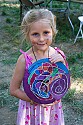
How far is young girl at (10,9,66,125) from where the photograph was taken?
1778 mm

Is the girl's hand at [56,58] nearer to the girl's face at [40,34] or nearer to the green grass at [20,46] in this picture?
the girl's face at [40,34]

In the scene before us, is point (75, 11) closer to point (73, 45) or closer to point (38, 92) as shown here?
point (73, 45)

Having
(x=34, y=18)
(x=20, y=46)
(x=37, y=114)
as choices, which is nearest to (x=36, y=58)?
(x=34, y=18)

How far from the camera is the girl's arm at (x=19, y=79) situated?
1.85 m

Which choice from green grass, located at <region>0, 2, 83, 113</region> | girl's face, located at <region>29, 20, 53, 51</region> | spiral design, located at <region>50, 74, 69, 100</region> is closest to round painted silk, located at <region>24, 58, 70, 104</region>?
spiral design, located at <region>50, 74, 69, 100</region>

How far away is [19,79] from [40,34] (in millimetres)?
330

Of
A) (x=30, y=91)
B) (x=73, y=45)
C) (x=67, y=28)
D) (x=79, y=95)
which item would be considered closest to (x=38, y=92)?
(x=30, y=91)

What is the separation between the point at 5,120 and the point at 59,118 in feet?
3.94

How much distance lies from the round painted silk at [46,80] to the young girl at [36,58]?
51 mm

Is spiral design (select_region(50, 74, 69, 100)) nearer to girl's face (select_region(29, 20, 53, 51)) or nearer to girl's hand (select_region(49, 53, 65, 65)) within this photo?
girl's hand (select_region(49, 53, 65, 65))

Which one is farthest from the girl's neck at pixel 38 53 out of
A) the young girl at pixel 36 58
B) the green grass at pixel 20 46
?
the green grass at pixel 20 46

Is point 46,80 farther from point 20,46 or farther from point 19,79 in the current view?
point 20,46

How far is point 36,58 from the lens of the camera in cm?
189

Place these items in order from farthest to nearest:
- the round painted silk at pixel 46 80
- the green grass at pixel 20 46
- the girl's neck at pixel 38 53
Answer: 1. the green grass at pixel 20 46
2. the girl's neck at pixel 38 53
3. the round painted silk at pixel 46 80
